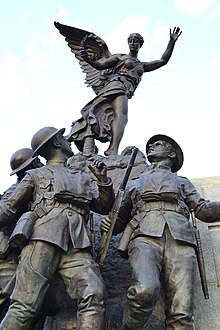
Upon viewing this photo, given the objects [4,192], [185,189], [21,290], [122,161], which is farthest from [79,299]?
[122,161]

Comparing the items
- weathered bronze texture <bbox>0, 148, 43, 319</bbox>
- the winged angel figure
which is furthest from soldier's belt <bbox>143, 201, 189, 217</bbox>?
the winged angel figure

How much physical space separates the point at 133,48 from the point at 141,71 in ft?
1.15

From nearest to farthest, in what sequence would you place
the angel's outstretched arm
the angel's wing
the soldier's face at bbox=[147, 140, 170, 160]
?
the soldier's face at bbox=[147, 140, 170, 160], the angel's outstretched arm, the angel's wing

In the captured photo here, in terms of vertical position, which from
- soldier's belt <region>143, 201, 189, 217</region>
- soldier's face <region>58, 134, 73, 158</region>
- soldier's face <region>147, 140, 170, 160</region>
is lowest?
soldier's belt <region>143, 201, 189, 217</region>

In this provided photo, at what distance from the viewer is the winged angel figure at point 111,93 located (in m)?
7.89

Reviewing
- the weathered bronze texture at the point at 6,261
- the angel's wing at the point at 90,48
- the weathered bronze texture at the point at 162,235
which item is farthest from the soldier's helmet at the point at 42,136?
the angel's wing at the point at 90,48

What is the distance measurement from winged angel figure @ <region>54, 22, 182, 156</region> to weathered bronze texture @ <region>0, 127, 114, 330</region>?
1978 millimetres

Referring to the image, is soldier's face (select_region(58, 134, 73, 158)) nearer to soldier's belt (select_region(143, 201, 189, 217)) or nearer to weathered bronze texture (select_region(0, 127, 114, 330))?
weathered bronze texture (select_region(0, 127, 114, 330))

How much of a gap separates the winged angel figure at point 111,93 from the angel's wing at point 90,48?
2 centimetres

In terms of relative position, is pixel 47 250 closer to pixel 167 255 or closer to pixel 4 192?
pixel 167 255

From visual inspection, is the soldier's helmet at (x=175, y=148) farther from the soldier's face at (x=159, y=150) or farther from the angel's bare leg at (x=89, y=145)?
the angel's bare leg at (x=89, y=145)

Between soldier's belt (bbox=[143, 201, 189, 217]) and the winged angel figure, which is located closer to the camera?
soldier's belt (bbox=[143, 201, 189, 217])

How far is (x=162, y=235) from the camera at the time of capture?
5.16m

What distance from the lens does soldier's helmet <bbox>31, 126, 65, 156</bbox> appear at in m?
5.79
